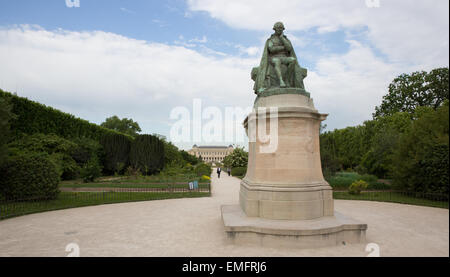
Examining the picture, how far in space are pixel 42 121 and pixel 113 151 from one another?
10963mm

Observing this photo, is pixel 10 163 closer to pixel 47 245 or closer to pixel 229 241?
pixel 47 245

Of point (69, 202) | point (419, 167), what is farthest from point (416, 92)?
point (69, 202)

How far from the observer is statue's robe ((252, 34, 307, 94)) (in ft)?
27.5

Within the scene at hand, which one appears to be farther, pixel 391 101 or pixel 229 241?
pixel 391 101

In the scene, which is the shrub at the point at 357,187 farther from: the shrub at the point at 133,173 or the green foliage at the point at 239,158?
the green foliage at the point at 239,158

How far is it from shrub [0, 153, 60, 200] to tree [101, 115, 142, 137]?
5701 cm

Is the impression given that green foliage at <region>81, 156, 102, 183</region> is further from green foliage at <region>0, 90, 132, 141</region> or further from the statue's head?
the statue's head

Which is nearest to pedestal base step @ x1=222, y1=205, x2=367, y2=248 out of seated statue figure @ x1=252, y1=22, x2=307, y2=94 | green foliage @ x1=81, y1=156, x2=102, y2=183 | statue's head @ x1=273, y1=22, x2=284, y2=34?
seated statue figure @ x1=252, y1=22, x2=307, y2=94

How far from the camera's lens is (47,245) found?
6.62m

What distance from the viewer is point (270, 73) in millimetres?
8570

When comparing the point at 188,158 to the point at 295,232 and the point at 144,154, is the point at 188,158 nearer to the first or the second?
the point at 144,154
